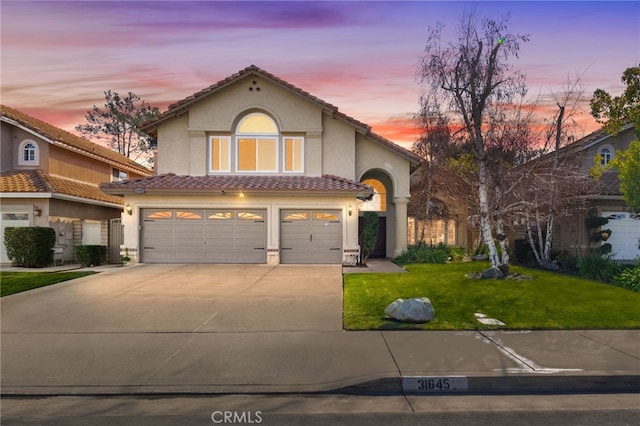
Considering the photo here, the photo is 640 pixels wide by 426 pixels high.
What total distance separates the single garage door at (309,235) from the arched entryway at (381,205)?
4.41 metres

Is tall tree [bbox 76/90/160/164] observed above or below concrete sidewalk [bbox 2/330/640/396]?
above

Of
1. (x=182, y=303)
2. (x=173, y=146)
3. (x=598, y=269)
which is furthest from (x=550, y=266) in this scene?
(x=173, y=146)

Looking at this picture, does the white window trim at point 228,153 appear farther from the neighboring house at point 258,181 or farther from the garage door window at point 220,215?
the garage door window at point 220,215

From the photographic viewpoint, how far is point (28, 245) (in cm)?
1777

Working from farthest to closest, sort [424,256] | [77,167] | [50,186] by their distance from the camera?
1. [77,167]
2. [50,186]
3. [424,256]

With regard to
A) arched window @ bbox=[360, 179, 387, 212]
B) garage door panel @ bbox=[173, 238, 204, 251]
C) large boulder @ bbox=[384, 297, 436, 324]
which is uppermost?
arched window @ bbox=[360, 179, 387, 212]

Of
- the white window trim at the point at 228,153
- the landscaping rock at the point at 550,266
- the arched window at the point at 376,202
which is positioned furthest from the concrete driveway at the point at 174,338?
the landscaping rock at the point at 550,266

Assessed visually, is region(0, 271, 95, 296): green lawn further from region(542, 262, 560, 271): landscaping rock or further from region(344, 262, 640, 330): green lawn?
region(542, 262, 560, 271): landscaping rock

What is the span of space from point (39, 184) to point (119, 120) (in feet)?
85.0

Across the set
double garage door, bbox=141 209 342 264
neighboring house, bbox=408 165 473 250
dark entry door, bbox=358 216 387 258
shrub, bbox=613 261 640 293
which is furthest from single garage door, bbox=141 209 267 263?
shrub, bbox=613 261 640 293

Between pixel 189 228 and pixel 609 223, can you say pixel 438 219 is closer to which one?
pixel 609 223

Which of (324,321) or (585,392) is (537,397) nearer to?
(585,392)

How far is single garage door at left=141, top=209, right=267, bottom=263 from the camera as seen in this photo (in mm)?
17750

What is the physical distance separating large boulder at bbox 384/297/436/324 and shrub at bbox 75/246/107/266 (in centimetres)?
1477
